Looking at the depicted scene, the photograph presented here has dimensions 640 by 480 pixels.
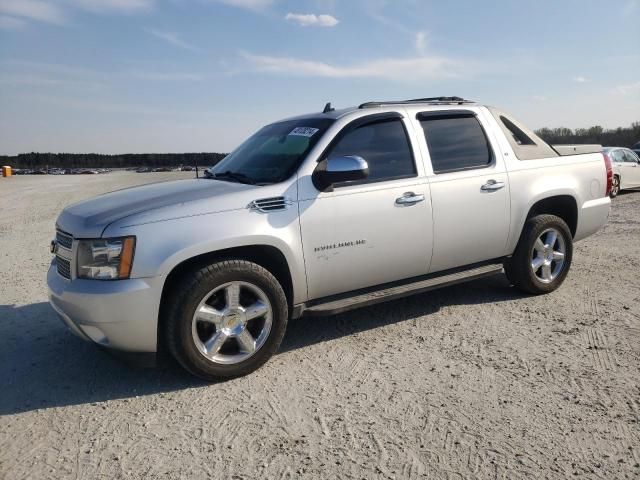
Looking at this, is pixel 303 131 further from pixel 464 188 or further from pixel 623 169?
pixel 623 169

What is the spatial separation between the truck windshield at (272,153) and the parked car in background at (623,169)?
13.4 m

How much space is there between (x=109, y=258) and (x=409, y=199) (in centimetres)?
233

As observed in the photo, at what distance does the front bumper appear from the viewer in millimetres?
3264

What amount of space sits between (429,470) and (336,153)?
241cm

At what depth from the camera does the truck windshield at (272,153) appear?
13.2 feet

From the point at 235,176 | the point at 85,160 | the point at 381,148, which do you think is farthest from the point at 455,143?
the point at 85,160

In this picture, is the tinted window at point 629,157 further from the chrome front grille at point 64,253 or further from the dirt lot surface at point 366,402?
the chrome front grille at point 64,253

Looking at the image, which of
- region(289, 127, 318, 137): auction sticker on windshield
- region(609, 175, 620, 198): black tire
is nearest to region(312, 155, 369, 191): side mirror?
region(289, 127, 318, 137): auction sticker on windshield

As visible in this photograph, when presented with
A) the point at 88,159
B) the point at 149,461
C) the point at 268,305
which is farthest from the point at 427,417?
the point at 88,159

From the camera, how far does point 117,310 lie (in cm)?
327

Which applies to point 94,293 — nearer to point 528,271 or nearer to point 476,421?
point 476,421

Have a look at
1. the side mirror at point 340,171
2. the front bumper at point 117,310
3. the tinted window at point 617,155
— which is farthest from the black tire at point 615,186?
the front bumper at point 117,310

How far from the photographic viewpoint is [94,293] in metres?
3.27

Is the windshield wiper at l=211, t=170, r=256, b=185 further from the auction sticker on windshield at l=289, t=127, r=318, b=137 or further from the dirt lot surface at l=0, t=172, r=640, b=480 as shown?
the dirt lot surface at l=0, t=172, r=640, b=480
